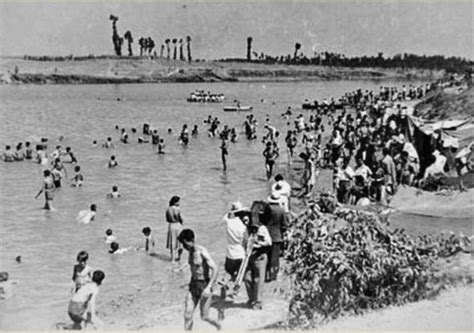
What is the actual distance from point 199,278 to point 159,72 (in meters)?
126

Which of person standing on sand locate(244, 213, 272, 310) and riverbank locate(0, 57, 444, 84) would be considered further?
riverbank locate(0, 57, 444, 84)

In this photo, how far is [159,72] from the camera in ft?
432

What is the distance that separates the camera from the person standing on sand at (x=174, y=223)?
12.8 metres

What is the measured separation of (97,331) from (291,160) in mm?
19967

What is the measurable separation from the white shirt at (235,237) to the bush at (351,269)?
0.94m

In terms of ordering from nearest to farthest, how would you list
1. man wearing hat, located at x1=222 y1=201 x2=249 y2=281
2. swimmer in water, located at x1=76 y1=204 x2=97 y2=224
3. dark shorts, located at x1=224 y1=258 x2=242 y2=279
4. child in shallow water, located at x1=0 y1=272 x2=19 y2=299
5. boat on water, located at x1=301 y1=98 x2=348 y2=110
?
man wearing hat, located at x1=222 y1=201 x2=249 y2=281 → dark shorts, located at x1=224 y1=258 x2=242 y2=279 → child in shallow water, located at x1=0 y1=272 x2=19 y2=299 → swimmer in water, located at x1=76 y1=204 x2=97 y2=224 → boat on water, located at x1=301 y1=98 x2=348 y2=110

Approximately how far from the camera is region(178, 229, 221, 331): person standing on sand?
8.13 metres

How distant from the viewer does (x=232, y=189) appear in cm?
2259

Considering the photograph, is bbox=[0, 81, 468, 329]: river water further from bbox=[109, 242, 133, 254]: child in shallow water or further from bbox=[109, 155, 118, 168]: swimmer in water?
bbox=[109, 155, 118, 168]: swimmer in water

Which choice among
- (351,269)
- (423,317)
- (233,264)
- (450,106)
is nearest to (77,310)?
(233,264)

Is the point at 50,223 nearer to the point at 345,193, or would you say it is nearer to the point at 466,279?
the point at 345,193

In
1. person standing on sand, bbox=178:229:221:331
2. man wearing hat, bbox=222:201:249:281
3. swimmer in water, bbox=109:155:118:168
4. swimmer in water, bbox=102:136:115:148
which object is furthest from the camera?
swimmer in water, bbox=102:136:115:148

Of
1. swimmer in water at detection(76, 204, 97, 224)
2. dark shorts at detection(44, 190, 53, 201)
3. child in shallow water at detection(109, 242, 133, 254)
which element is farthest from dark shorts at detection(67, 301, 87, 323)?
dark shorts at detection(44, 190, 53, 201)

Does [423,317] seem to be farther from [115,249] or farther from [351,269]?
[115,249]
